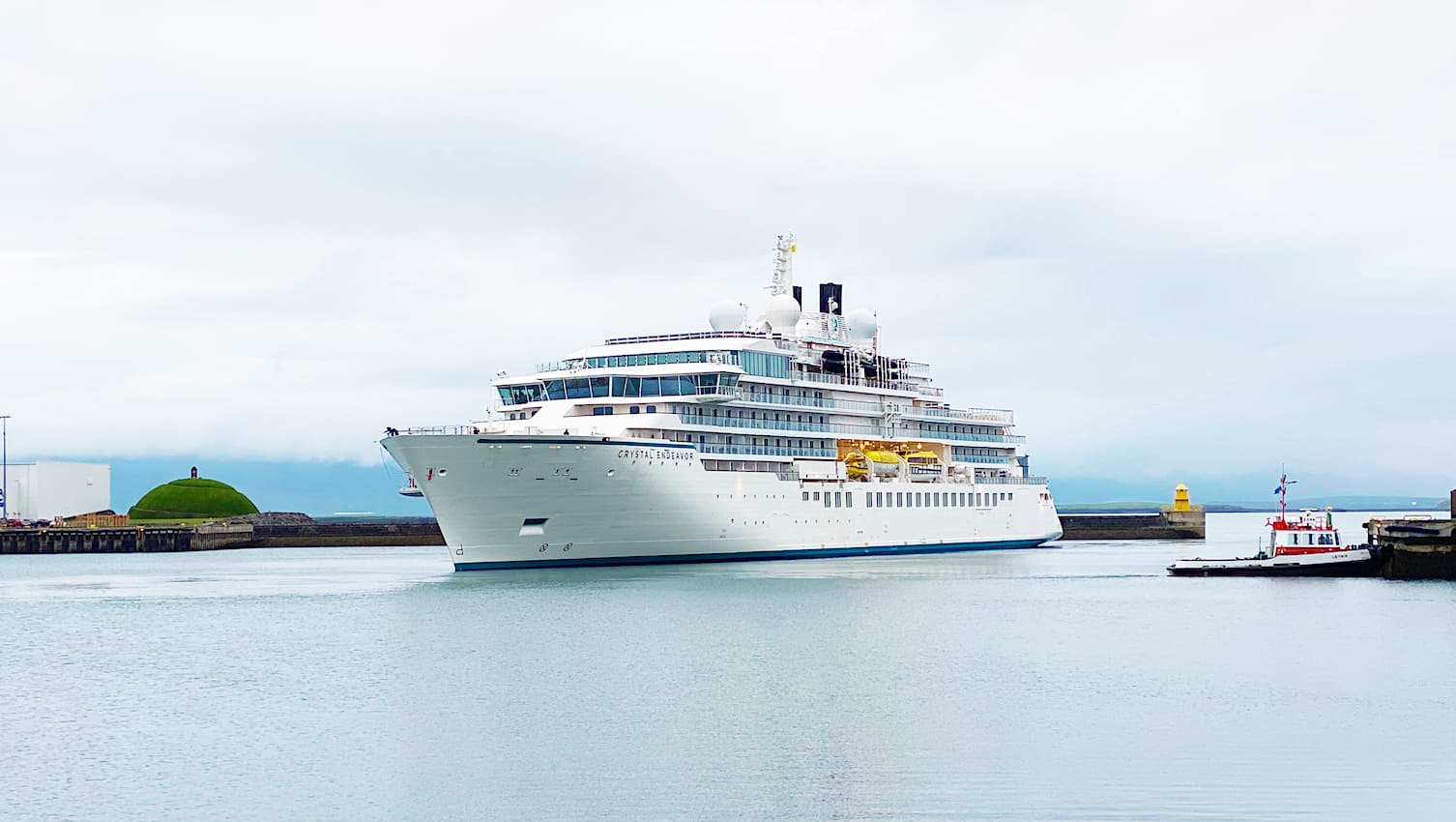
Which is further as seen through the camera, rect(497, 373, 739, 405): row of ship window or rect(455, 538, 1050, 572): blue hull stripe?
rect(497, 373, 739, 405): row of ship window

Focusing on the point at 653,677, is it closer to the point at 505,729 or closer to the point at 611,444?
the point at 505,729

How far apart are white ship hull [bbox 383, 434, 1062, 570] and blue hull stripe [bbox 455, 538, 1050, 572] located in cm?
6

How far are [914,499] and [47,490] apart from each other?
256 ft

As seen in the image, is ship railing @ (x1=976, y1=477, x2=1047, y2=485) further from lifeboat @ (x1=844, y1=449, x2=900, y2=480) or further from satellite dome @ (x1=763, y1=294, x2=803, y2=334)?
satellite dome @ (x1=763, y1=294, x2=803, y2=334)

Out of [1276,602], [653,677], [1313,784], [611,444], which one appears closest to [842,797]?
[1313,784]

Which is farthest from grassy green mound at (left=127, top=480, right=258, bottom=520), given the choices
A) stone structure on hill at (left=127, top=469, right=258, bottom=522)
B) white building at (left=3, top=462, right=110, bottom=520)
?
white building at (left=3, top=462, right=110, bottom=520)

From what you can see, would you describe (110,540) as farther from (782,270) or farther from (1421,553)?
(1421,553)

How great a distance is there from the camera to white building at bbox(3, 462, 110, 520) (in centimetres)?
12125

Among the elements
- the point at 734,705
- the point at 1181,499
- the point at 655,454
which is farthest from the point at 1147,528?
the point at 734,705

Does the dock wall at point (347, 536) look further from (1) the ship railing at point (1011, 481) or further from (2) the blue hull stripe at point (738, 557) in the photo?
(2) the blue hull stripe at point (738, 557)

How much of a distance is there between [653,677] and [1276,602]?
82.3 ft

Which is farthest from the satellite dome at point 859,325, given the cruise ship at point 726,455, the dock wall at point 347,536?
the dock wall at point 347,536

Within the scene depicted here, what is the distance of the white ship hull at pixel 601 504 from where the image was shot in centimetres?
5425

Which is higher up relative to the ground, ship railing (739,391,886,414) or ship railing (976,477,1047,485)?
ship railing (739,391,886,414)
